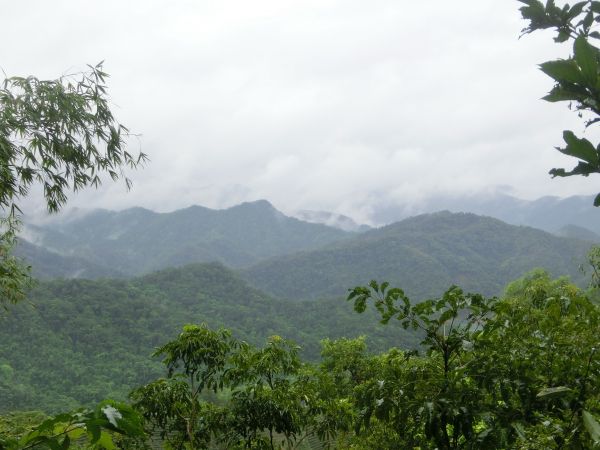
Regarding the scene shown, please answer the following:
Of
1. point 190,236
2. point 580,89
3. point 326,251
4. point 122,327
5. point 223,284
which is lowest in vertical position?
point 580,89

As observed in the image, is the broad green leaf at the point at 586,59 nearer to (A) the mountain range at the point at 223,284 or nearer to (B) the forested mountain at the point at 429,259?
(A) the mountain range at the point at 223,284

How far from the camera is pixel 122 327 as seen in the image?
50.3m

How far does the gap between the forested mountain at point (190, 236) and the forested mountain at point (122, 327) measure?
70.8 meters

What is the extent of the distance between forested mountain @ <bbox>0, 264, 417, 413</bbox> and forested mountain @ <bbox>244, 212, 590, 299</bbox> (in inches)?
874

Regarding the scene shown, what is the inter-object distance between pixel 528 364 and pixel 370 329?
153 ft

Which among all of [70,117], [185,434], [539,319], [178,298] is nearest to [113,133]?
[70,117]

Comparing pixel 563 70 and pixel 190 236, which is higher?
pixel 190 236

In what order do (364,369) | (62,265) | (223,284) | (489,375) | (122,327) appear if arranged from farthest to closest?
1. (62,265)
2. (223,284)
3. (122,327)
4. (364,369)
5. (489,375)

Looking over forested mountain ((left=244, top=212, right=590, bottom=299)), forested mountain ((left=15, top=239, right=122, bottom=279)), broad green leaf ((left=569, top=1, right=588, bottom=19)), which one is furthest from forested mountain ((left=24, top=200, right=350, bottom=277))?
broad green leaf ((left=569, top=1, right=588, bottom=19))

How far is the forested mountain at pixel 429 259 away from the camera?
3142 inches

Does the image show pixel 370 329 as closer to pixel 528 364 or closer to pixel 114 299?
pixel 114 299

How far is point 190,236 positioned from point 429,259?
91.1 metres

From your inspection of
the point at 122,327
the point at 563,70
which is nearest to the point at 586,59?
the point at 563,70

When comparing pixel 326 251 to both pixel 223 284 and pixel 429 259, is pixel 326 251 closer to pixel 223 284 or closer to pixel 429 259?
pixel 429 259
